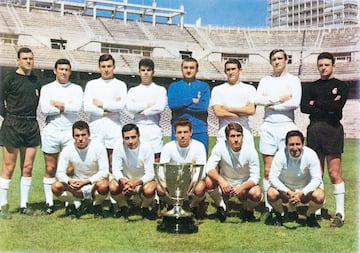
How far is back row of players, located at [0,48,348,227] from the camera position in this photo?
3973mm

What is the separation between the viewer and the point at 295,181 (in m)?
3.97

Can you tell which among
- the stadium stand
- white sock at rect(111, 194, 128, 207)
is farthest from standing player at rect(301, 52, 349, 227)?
white sock at rect(111, 194, 128, 207)

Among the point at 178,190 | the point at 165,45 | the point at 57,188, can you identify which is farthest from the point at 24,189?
the point at 165,45

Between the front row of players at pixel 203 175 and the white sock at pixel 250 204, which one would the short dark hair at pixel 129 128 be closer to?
the front row of players at pixel 203 175

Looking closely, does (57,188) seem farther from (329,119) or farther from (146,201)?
(329,119)

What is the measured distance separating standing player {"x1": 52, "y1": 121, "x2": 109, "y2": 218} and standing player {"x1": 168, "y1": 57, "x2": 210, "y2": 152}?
686 mm

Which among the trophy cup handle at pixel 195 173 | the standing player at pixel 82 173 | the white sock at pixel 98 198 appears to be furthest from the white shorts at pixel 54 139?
the trophy cup handle at pixel 195 173

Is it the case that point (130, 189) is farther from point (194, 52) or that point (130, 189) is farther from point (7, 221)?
point (194, 52)

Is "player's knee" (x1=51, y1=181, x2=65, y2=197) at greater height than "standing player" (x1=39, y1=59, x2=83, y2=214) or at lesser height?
lesser

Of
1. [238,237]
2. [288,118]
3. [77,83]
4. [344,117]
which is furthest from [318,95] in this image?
[77,83]

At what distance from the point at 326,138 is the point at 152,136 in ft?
4.80

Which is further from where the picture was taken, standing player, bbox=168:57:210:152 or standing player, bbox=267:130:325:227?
standing player, bbox=168:57:210:152

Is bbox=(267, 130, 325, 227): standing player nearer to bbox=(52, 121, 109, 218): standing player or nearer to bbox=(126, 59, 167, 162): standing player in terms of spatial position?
bbox=(126, 59, 167, 162): standing player

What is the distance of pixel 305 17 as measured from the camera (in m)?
6.03
